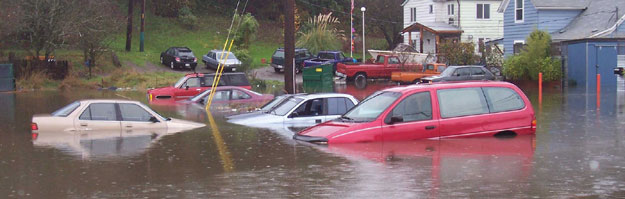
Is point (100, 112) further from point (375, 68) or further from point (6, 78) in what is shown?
point (375, 68)

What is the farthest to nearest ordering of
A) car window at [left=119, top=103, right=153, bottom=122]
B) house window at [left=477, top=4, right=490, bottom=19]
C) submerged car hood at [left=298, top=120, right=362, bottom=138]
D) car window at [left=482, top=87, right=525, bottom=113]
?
1. house window at [left=477, top=4, right=490, bottom=19]
2. car window at [left=119, top=103, right=153, bottom=122]
3. car window at [left=482, top=87, right=525, bottom=113]
4. submerged car hood at [left=298, top=120, right=362, bottom=138]

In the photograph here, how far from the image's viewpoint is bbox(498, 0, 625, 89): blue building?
40.2m

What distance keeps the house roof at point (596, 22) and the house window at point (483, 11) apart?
1533cm

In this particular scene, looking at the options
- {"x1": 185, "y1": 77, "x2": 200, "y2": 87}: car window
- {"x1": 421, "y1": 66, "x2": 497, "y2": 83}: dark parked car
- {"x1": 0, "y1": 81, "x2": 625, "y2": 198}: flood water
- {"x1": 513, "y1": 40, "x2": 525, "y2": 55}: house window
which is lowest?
{"x1": 0, "y1": 81, "x2": 625, "y2": 198}: flood water

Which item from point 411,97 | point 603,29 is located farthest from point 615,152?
point 603,29

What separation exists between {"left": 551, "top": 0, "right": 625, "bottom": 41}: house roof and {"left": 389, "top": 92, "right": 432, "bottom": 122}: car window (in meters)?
29.1

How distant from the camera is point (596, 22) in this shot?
4512 centimetres

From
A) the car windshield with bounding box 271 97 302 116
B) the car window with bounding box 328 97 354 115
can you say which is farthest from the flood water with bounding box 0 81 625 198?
the car window with bounding box 328 97 354 115

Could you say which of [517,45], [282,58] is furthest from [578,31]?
[282,58]

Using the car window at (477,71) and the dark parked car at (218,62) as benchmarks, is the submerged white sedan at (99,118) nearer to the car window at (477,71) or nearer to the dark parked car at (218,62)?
the car window at (477,71)

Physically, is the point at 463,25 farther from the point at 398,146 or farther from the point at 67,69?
the point at 398,146

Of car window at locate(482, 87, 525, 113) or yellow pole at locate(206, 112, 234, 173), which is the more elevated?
car window at locate(482, 87, 525, 113)

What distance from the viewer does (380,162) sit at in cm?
1340

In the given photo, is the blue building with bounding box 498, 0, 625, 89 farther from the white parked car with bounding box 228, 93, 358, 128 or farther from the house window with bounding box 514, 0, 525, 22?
the white parked car with bounding box 228, 93, 358, 128
